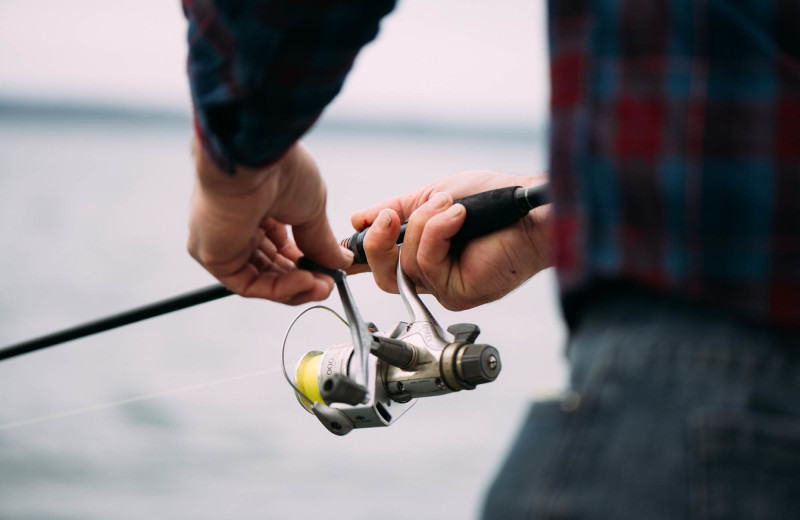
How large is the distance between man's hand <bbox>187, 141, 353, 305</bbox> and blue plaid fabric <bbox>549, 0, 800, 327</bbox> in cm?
30

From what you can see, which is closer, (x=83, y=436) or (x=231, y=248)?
(x=231, y=248)

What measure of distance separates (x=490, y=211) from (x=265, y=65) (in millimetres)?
675

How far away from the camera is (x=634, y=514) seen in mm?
485

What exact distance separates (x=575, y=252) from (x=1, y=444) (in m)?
5.29

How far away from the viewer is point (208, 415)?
5.68 metres

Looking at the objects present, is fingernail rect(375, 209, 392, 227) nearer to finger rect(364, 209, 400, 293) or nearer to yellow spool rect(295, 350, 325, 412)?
finger rect(364, 209, 400, 293)

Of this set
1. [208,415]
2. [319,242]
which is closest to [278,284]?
[319,242]

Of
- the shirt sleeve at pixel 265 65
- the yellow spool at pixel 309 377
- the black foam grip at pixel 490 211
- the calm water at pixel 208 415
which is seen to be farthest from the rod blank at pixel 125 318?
the calm water at pixel 208 415

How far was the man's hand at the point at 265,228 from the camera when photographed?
773mm

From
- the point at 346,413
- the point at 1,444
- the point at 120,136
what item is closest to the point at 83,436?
the point at 1,444

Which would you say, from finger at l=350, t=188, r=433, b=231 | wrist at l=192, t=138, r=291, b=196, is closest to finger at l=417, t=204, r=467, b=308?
finger at l=350, t=188, r=433, b=231

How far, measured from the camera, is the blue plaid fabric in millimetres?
501

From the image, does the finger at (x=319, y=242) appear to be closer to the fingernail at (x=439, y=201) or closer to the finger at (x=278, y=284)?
the finger at (x=278, y=284)

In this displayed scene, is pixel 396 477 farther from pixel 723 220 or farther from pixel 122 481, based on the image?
pixel 723 220
